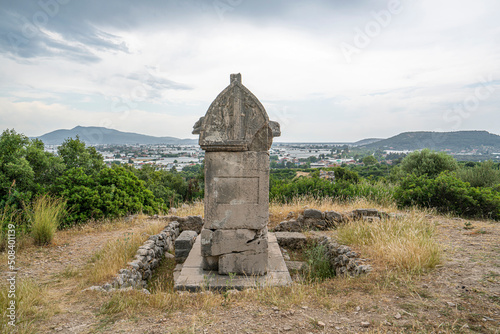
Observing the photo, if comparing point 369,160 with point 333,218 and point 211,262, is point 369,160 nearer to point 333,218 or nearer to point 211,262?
point 333,218

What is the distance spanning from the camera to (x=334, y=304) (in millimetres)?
3391

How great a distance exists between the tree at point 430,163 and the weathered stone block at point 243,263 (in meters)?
14.3

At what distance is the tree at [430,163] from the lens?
16375mm

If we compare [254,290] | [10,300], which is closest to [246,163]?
[254,290]

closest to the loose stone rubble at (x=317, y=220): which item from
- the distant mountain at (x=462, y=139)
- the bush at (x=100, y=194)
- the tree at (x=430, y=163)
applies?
the bush at (x=100, y=194)

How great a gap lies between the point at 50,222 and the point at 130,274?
298 centimetres

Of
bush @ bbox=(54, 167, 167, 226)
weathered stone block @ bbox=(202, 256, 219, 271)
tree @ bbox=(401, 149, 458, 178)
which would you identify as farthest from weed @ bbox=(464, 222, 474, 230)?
tree @ bbox=(401, 149, 458, 178)

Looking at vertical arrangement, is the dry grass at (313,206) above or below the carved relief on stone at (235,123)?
below

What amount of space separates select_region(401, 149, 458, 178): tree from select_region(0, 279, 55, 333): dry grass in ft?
56.0

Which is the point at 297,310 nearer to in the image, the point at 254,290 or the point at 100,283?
the point at 254,290

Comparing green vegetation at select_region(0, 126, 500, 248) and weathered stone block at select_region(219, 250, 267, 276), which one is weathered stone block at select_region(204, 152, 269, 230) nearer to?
weathered stone block at select_region(219, 250, 267, 276)

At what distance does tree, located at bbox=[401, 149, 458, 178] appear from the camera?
1638 centimetres

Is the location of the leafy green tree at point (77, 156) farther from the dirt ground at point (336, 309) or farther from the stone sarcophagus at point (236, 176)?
the stone sarcophagus at point (236, 176)

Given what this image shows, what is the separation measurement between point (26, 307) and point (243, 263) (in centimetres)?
285
